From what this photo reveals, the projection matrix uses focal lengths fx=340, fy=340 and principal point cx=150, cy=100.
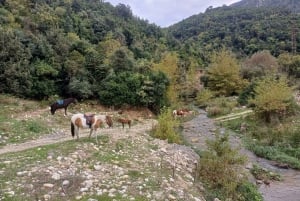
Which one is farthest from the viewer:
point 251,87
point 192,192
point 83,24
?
point 83,24

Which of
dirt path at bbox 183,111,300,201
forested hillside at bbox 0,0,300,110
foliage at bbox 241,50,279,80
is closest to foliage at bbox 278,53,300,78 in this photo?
forested hillside at bbox 0,0,300,110

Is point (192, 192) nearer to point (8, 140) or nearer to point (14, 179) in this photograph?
point (14, 179)

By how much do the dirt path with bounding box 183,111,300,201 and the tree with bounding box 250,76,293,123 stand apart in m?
3.98

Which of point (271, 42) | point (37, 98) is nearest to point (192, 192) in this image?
point (37, 98)

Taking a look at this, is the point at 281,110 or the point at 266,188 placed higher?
the point at 281,110

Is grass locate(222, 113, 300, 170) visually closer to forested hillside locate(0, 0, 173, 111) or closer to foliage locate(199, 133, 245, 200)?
foliage locate(199, 133, 245, 200)

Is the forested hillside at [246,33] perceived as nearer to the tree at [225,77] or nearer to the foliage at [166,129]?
the tree at [225,77]

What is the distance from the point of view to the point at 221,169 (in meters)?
13.7

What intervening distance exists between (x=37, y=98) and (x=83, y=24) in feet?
88.3

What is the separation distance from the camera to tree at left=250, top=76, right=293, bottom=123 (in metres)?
28.3

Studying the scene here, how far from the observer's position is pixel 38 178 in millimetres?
10352

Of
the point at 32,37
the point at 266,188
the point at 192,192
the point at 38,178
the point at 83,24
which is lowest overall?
the point at 266,188

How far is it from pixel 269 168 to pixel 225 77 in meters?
29.0

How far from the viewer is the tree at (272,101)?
28.3 metres
